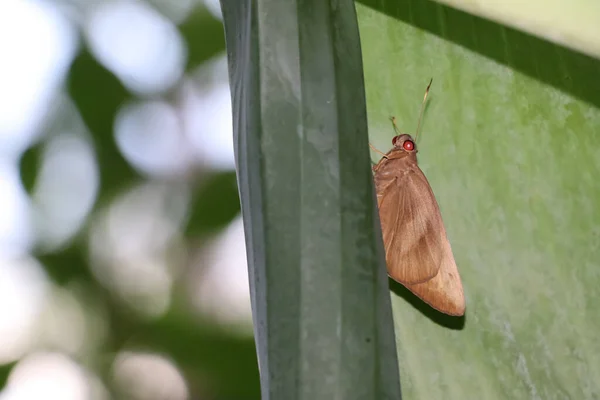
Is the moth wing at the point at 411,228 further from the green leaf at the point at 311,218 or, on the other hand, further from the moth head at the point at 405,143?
the green leaf at the point at 311,218

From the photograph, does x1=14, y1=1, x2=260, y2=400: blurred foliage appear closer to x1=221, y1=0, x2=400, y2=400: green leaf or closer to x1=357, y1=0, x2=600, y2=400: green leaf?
x1=357, y1=0, x2=600, y2=400: green leaf

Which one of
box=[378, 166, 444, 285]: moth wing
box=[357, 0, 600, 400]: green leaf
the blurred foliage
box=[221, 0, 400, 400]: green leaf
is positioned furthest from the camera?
the blurred foliage

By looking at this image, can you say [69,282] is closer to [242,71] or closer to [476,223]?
[476,223]

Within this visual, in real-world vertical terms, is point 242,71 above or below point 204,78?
below

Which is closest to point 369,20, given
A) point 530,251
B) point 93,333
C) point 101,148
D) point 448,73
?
point 448,73

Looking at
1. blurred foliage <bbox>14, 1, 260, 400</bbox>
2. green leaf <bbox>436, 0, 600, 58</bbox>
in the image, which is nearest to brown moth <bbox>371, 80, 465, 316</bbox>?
green leaf <bbox>436, 0, 600, 58</bbox>

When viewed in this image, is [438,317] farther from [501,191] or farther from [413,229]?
[413,229]

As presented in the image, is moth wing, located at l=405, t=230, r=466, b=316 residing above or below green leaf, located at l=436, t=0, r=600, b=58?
below

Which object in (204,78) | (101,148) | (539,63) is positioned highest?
(204,78)
